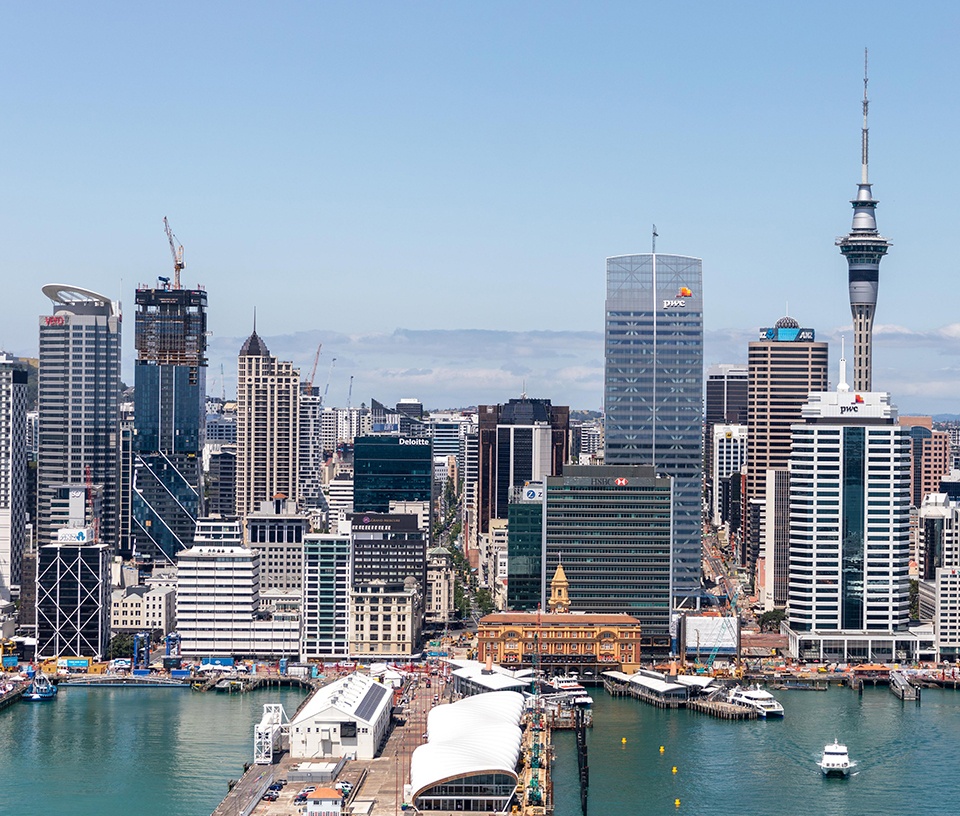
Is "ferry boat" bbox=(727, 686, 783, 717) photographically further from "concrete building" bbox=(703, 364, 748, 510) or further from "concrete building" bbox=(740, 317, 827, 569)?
"concrete building" bbox=(703, 364, 748, 510)

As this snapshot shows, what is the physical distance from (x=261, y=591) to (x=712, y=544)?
38992mm

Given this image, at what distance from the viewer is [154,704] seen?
62.1 meters

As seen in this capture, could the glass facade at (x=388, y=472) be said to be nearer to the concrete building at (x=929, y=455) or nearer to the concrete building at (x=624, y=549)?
the concrete building at (x=624, y=549)

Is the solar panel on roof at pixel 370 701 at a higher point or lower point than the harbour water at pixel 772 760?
higher

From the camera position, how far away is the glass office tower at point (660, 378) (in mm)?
79688

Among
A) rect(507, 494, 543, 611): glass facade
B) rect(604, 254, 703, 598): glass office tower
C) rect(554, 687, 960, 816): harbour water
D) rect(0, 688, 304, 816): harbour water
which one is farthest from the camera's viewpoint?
rect(604, 254, 703, 598): glass office tower

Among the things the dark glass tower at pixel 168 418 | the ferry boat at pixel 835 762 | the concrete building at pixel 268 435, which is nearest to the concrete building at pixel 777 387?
the concrete building at pixel 268 435

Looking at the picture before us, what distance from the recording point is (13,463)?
8950 centimetres

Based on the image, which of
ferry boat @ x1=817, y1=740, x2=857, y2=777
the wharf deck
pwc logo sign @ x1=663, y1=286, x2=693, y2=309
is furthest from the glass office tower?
ferry boat @ x1=817, y1=740, x2=857, y2=777

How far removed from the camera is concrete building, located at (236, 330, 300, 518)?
4365 inches

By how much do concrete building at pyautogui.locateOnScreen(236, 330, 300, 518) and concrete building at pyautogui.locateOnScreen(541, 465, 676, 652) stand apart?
42.7 m

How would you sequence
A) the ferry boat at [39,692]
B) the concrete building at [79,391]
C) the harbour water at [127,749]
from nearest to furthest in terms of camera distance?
1. the harbour water at [127,749]
2. the ferry boat at [39,692]
3. the concrete building at [79,391]

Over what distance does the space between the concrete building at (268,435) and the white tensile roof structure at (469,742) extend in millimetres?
56490

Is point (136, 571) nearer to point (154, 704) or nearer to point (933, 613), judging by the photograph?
point (154, 704)
